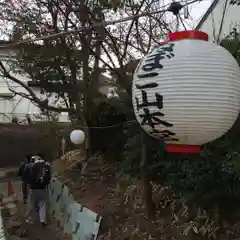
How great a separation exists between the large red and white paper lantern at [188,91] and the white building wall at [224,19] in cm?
780

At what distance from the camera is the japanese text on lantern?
3375 millimetres

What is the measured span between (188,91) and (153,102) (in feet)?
1.10

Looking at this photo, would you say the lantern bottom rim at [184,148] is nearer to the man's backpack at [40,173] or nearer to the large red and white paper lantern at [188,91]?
the large red and white paper lantern at [188,91]

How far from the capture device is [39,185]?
30.8 ft

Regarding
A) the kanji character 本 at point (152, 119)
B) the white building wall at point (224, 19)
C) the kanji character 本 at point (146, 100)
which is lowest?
the kanji character 本 at point (152, 119)

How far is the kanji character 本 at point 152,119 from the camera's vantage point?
338 centimetres

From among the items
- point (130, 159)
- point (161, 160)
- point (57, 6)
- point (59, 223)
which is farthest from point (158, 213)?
point (57, 6)

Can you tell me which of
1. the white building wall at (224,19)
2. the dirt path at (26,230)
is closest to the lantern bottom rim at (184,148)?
the dirt path at (26,230)

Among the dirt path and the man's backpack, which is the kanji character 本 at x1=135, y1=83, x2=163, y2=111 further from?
the man's backpack

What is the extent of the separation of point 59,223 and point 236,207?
5105mm

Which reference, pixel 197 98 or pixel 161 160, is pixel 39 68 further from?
pixel 197 98

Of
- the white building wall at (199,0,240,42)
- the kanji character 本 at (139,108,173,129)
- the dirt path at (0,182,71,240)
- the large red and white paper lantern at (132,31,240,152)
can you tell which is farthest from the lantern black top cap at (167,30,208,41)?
the white building wall at (199,0,240,42)

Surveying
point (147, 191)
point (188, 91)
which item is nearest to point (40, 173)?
point (147, 191)

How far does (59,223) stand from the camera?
33.0 feet
